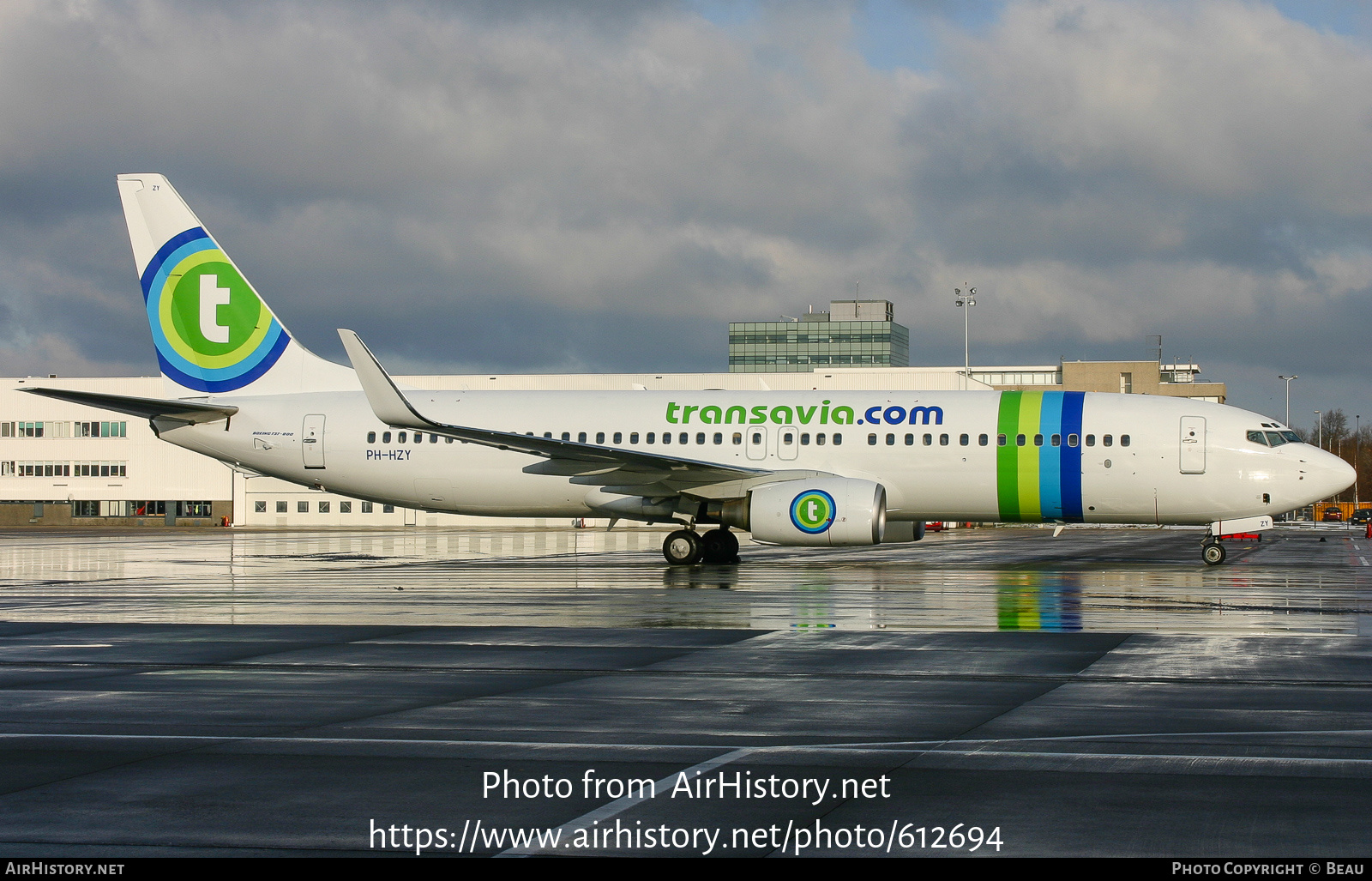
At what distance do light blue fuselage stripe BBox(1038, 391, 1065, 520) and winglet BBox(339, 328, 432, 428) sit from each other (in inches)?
509

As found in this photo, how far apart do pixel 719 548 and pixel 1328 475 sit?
12.9 meters

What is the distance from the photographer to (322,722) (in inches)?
357

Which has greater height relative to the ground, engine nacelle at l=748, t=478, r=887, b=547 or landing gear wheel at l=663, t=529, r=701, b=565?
engine nacelle at l=748, t=478, r=887, b=547

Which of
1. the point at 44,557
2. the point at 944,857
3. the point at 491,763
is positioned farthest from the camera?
the point at 44,557

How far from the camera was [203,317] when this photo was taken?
30.5 meters

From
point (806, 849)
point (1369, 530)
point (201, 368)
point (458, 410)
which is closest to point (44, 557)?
point (201, 368)

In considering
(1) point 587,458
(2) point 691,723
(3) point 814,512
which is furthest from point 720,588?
(2) point 691,723

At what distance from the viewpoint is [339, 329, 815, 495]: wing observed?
25.3 meters

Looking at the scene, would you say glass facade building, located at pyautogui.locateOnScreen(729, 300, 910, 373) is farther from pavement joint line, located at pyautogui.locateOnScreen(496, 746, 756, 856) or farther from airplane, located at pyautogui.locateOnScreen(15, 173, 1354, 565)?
pavement joint line, located at pyautogui.locateOnScreen(496, 746, 756, 856)

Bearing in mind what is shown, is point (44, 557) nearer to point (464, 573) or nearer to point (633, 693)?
point (464, 573)

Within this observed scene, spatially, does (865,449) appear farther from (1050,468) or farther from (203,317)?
(203,317)

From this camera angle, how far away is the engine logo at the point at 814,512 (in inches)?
987

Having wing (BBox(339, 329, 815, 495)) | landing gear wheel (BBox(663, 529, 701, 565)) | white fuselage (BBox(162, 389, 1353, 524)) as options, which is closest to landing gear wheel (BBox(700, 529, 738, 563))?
landing gear wheel (BBox(663, 529, 701, 565))

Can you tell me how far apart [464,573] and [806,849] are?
21.1 meters
